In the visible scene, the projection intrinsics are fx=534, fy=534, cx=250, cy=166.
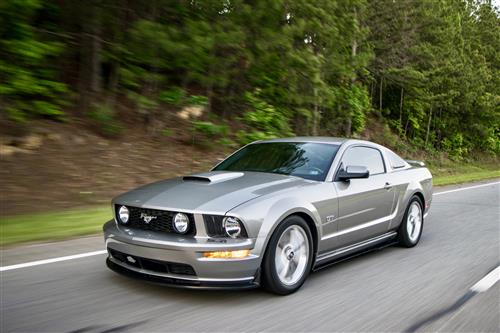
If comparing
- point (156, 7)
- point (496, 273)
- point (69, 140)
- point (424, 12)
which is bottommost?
point (496, 273)

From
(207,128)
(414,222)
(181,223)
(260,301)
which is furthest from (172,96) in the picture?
(260,301)

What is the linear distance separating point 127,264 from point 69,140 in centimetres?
790

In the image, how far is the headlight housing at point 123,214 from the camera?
4758 millimetres

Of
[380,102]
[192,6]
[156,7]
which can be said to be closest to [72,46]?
[156,7]

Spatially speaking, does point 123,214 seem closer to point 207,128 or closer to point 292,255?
point 292,255

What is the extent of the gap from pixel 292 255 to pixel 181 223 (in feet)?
3.66

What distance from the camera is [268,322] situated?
13.2ft

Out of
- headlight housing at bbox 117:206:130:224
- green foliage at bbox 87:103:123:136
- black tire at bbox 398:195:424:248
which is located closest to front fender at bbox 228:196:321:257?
headlight housing at bbox 117:206:130:224

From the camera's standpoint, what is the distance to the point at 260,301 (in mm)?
4516

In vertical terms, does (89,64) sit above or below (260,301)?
above

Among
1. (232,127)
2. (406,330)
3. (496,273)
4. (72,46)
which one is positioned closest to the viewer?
(406,330)

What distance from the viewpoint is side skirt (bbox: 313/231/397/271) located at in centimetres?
525

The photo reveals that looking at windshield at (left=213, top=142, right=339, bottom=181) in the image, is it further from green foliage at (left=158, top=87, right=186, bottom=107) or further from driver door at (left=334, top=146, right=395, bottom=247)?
green foliage at (left=158, top=87, right=186, bottom=107)

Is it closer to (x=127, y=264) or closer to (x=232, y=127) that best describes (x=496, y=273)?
(x=127, y=264)
